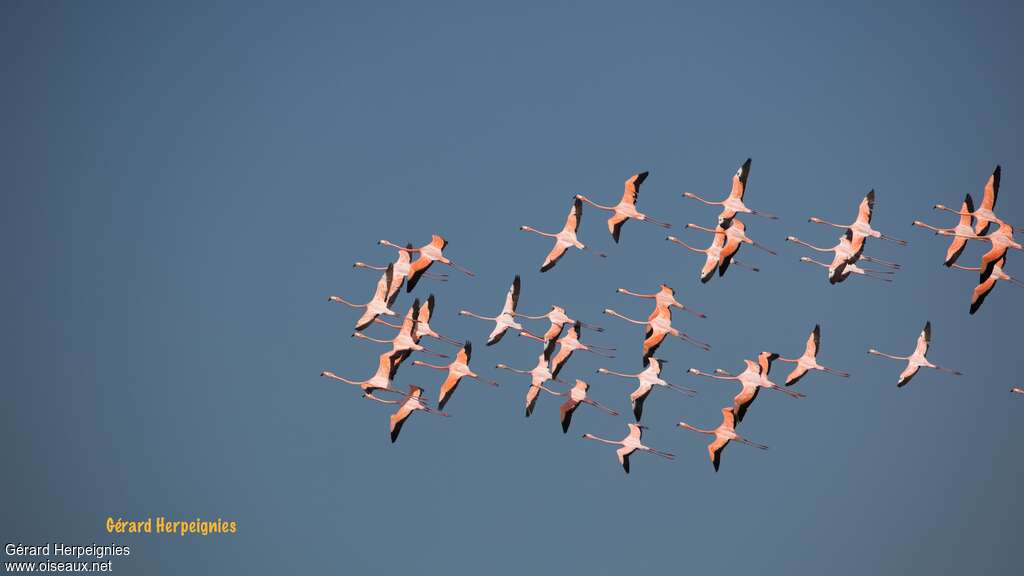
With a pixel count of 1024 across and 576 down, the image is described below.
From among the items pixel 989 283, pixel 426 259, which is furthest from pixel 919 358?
pixel 426 259

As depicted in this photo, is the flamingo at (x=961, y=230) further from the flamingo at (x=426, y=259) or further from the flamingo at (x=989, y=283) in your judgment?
the flamingo at (x=426, y=259)

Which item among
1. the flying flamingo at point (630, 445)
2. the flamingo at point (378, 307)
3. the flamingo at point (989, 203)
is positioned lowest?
the flying flamingo at point (630, 445)

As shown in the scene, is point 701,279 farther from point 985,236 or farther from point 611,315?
point 985,236

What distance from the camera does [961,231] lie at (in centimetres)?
4253

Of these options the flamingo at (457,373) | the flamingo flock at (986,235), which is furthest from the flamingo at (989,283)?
the flamingo at (457,373)

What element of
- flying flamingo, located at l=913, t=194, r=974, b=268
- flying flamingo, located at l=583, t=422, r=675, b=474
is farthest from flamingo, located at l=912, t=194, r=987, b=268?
flying flamingo, located at l=583, t=422, r=675, b=474

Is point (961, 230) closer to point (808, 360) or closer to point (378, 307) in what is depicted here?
point (808, 360)

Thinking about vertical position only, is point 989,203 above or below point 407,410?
above

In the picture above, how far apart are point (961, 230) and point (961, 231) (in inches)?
1.7

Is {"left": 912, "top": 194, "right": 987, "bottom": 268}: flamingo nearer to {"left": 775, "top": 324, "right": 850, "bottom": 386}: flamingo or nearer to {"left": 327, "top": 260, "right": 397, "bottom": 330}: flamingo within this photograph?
{"left": 775, "top": 324, "right": 850, "bottom": 386}: flamingo

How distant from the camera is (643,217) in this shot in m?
43.8

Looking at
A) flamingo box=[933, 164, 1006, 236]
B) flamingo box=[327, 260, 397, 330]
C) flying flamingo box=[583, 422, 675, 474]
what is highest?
flamingo box=[933, 164, 1006, 236]

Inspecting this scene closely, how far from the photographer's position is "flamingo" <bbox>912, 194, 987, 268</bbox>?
139 ft

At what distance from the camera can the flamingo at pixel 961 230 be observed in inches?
1665
